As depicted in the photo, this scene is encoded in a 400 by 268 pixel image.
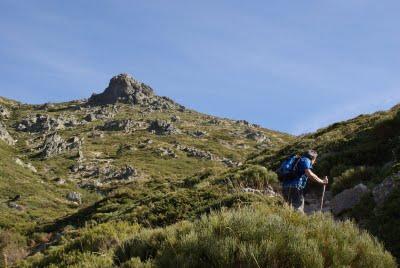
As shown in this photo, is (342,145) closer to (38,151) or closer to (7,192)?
(7,192)

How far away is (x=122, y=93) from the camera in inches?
7279

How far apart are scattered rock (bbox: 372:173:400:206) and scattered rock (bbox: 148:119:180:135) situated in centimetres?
12605

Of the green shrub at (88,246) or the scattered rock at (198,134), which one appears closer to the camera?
the green shrub at (88,246)

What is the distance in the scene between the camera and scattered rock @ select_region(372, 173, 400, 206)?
427 inches

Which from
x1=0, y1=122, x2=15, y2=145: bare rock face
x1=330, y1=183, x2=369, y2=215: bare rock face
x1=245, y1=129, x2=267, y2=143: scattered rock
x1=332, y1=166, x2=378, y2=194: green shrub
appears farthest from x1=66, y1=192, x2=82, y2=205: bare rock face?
x1=245, y1=129, x2=267, y2=143: scattered rock

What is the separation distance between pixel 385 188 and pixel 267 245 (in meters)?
6.18

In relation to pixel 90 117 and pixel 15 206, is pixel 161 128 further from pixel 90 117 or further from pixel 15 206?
pixel 15 206

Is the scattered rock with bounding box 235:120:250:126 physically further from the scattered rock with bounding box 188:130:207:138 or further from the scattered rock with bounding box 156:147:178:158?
the scattered rock with bounding box 156:147:178:158

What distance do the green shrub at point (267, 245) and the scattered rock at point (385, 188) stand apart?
3.84 metres

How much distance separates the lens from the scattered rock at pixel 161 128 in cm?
13825

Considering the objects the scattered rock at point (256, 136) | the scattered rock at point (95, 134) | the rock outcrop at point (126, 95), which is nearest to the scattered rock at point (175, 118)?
the rock outcrop at point (126, 95)

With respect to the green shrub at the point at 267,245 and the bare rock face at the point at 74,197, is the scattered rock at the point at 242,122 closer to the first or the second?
the bare rock face at the point at 74,197

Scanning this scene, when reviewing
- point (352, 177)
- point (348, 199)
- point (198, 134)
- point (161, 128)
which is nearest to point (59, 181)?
point (161, 128)

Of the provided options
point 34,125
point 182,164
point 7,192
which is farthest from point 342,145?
point 34,125
